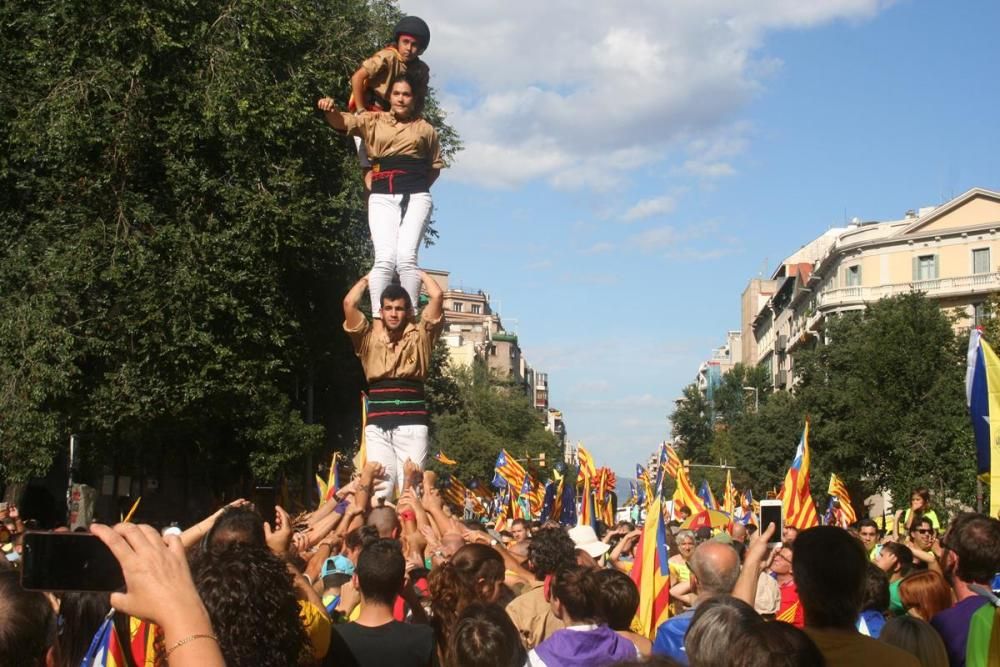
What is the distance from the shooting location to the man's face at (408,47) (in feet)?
41.2

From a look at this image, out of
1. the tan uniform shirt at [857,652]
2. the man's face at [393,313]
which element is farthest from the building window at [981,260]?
the tan uniform shirt at [857,652]

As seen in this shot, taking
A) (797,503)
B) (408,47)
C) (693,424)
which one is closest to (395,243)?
(408,47)

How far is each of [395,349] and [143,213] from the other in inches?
523

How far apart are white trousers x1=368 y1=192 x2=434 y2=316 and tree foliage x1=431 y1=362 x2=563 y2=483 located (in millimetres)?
44461

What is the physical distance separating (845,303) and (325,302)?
50.6 m

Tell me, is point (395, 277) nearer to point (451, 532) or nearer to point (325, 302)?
point (451, 532)

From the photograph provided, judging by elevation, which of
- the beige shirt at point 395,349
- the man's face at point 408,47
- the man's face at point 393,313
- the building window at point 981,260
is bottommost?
the beige shirt at point 395,349

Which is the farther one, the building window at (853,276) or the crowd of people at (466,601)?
the building window at (853,276)

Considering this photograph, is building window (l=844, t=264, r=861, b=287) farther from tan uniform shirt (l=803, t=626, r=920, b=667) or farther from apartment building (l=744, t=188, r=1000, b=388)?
tan uniform shirt (l=803, t=626, r=920, b=667)

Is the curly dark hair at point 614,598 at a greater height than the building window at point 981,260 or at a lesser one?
lesser

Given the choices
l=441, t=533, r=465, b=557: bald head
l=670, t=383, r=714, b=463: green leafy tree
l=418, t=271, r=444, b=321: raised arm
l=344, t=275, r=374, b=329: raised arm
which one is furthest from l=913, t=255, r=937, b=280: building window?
l=441, t=533, r=465, b=557: bald head

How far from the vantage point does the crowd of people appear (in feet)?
11.9

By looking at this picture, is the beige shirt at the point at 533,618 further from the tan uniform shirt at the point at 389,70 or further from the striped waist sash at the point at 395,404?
the tan uniform shirt at the point at 389,70

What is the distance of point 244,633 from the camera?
3.97 meters
